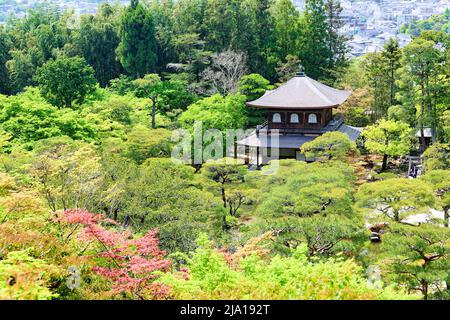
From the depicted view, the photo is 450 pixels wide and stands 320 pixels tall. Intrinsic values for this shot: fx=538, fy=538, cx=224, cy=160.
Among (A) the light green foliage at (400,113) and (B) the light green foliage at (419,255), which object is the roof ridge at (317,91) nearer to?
(A) the light green foliage at (400,113)

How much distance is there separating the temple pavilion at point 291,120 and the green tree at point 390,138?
2032mm

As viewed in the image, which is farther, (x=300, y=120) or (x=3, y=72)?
(x=3, y=72)

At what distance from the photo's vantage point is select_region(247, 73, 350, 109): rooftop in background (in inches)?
921

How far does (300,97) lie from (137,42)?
45.2 ft

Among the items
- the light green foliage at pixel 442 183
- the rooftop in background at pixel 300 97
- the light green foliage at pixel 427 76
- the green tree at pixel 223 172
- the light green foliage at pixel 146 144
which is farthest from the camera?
the rooftop in background at pixel 300 97

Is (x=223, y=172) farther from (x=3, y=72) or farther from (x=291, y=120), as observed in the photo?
(x=3, y=72)

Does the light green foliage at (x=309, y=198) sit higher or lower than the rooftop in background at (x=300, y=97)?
lower

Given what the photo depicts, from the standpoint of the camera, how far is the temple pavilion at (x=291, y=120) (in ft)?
76.3

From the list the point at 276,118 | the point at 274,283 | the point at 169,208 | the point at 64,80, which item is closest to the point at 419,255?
the point at 274,283

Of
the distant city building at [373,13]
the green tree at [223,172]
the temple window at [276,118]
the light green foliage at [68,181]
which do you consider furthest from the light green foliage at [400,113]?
the distant city building at [373,13]

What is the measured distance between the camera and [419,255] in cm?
1044

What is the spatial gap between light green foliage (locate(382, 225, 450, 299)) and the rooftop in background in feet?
43.1

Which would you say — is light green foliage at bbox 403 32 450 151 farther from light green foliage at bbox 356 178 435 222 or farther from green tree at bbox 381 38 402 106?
light green foliage at bbox 356 178 435 222
